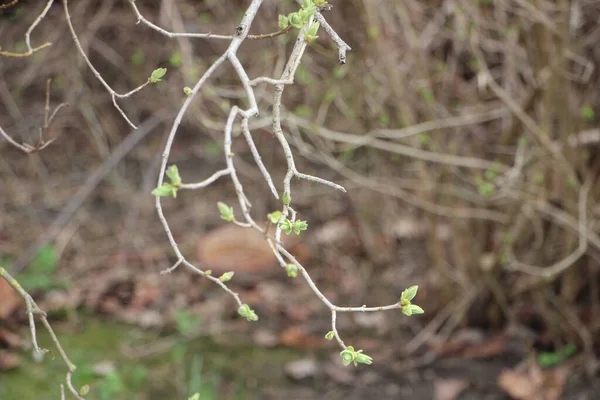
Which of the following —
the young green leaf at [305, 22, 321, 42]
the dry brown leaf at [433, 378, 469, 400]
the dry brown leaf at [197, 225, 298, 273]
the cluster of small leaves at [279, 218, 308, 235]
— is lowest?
the dry brown leaf at [197, 225, 298, 273]

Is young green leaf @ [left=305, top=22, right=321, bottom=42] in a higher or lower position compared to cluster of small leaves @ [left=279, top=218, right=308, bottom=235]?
higher

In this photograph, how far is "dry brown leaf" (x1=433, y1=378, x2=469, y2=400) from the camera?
3.33 metres

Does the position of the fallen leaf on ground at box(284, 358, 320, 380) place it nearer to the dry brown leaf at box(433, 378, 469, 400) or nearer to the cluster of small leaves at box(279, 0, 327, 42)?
the dry brown leaf at box(433, 378, 469, 400)

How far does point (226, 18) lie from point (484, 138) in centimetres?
178

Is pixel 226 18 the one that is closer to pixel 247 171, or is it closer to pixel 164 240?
pixel 247 171

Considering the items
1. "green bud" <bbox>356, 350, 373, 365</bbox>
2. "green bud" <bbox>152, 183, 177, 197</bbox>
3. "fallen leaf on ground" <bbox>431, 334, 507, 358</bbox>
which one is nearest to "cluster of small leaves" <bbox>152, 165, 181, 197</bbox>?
"green bud" <bbox>152, 183, 177, 197</bbox>

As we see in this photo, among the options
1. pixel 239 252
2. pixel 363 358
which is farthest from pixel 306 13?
pixel 239 252

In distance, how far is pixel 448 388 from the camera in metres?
3.38

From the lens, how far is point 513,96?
11.7 feet

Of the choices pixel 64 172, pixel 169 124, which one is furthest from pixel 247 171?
pixel 64 172

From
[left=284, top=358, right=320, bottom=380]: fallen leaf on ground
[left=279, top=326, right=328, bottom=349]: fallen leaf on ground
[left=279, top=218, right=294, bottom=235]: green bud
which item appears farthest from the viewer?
[left=279, top=326, right=328, bottom=349]: fallen leaf on ground

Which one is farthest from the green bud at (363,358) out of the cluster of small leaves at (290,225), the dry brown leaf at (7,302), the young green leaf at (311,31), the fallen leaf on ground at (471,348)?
the dry brown leaf at (7,302)

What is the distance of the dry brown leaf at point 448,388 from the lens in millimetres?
3334

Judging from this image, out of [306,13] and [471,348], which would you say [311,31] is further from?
[471,348]
